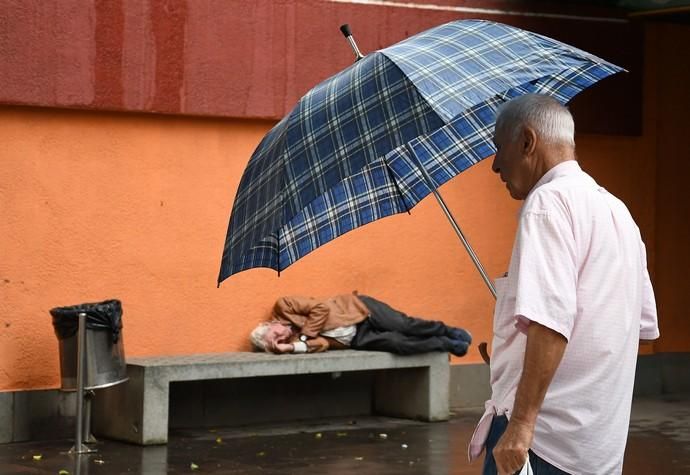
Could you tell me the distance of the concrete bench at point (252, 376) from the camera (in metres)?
9.32

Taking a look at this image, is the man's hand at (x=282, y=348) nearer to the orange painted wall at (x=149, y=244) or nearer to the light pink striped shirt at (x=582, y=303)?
the orange painted wall at (x=149, y=244)

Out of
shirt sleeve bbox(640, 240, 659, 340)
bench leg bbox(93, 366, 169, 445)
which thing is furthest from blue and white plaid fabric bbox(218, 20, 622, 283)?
bench leg bbox(93, 366, 169, 445)

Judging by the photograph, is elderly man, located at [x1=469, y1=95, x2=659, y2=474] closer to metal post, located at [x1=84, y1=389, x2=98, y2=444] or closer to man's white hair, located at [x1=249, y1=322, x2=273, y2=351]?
metal post, located at [x1=84, y1=389, x2=98, y2=444]

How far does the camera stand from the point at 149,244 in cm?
1015

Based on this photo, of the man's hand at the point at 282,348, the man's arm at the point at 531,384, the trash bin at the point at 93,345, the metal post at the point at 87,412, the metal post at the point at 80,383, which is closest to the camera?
the man's arm at the point at 531,384

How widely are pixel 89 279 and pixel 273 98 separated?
210 centimetres

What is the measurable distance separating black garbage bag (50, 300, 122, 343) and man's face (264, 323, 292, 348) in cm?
142

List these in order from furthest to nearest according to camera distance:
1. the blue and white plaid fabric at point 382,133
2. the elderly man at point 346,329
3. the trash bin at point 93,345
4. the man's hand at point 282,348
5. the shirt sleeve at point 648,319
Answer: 1. the elderly man at point 346,329
2. the man's hand at point 282,348
3. the trash bin at point 93,345
4. the blue and white plaid fabric at point 382,133
5. the shirt sleeve at point 648,319

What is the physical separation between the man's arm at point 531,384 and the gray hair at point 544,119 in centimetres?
54

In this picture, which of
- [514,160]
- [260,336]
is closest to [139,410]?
[260,336]

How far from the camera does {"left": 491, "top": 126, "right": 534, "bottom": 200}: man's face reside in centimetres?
348

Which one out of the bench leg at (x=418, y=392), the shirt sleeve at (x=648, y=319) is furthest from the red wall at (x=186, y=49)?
the shirt sleeve at (x=648, y=319)

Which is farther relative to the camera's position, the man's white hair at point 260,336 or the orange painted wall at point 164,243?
the man's white hair at point 260,336

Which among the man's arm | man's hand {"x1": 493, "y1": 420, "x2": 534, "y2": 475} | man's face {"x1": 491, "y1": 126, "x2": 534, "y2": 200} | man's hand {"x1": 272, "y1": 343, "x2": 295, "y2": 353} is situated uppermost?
man's face {"x1": 491, "y1": 126, "x2": 534, "y2": 200}
